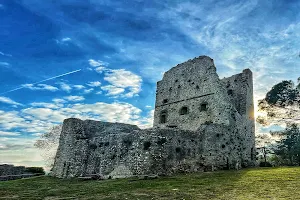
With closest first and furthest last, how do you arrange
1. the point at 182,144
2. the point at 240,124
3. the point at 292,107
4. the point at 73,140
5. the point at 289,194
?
the point at 289,194 → the point at 182,144 → the point at 73,140 → the point at 240,124 → the point at 292,107

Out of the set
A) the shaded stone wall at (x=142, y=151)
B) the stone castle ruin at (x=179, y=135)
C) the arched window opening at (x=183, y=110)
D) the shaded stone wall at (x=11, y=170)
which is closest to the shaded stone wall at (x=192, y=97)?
the stone castle ruin at (x=179, y=135)

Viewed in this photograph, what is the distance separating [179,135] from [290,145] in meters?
18.5

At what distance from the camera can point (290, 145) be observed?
104 feet

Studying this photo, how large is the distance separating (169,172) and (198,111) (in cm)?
1108

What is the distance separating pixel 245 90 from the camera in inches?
1220

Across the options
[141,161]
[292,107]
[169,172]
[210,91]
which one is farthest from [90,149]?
[292,107]

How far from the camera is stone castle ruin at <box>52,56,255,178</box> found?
19969 millimetres

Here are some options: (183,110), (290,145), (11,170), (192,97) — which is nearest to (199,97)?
(192,97)

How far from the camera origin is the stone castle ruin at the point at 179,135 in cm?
1997

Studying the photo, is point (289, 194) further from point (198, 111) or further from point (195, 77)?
point (195, 77)

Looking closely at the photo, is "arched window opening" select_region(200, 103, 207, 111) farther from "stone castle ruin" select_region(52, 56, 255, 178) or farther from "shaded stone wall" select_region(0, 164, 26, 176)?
"shaded stone wall" select_region(0, 164, 26, 176)

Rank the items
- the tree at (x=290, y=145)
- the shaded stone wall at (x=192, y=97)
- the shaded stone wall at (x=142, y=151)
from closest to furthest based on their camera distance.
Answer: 1. the shaded stone wall at (x=142, y=151)
2. the shaded stone wall at (x=192, y=97)
3. the tree at (x=290, y=145)

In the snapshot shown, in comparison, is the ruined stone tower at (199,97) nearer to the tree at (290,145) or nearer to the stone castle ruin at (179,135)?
the stone castle ruin at (179,135)

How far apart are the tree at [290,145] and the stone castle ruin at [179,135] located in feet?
13.0
